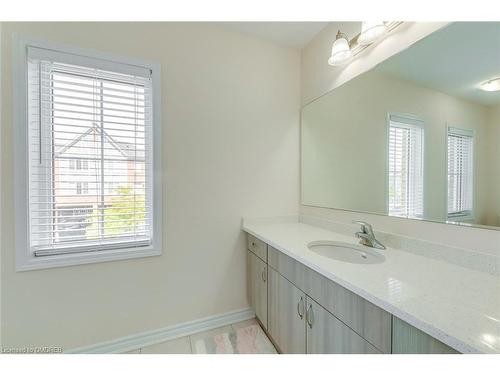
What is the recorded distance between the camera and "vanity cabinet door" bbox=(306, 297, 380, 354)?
0.77 metres

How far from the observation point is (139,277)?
1.44m

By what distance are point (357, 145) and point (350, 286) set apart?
1.03 metres

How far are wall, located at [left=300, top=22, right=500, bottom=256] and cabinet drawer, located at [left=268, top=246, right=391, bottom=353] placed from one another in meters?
0.59

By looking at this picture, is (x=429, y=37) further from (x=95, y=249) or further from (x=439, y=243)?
(x=95, y=249)

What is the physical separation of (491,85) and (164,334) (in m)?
2.32

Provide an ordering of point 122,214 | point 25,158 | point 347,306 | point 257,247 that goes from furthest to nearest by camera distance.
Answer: point 257,247 → point 122,214 → point 25,158 → point 347,306

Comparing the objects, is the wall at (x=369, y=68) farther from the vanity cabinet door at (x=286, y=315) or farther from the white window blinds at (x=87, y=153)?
the white window blinds at (x=87, y=153)

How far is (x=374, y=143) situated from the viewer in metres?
1.32

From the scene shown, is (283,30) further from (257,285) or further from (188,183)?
(257,285)

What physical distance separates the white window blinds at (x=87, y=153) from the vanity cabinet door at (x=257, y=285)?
2.62 ft

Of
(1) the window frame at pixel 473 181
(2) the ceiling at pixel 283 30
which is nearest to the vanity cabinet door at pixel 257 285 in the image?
(1) the window frame at pixel 473 181

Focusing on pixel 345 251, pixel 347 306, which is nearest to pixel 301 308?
pixel 347 306

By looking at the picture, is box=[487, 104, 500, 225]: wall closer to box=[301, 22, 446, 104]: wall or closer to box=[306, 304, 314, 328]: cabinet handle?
box=[301, 22, 446, 104]: wall
